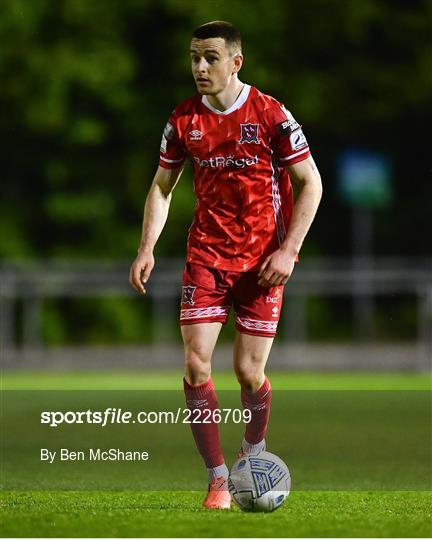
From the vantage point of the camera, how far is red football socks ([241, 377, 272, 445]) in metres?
6.99

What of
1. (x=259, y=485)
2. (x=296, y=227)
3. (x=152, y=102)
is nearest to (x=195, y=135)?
(x=296, y=227)

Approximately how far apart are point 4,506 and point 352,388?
1027 cm

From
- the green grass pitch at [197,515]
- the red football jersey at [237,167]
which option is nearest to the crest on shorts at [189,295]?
the red football jersey at [237,167]

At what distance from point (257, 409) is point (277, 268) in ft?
2.93

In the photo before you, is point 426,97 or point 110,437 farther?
point 426,97

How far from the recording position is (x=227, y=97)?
263 inches

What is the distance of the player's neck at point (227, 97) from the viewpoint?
21.9 ft

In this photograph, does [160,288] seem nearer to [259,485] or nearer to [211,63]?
[211,63]

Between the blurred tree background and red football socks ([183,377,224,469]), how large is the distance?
1996cm

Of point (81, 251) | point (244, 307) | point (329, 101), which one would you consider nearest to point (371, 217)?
point (329, 101)

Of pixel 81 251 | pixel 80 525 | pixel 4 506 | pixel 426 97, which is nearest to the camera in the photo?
pixel 80 525

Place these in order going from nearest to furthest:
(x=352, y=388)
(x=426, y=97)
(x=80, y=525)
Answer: (x=80, y=525) → (x=352, y=388) → (x=426, y=97)

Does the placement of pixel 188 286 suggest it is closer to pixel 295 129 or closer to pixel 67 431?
pixel 295 129

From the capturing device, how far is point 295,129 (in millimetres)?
6629
